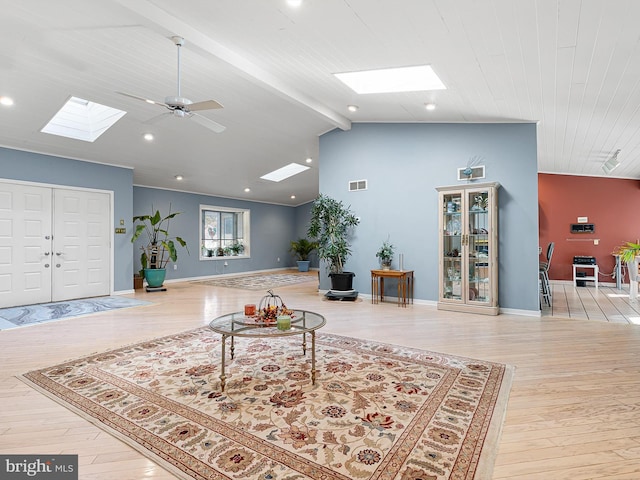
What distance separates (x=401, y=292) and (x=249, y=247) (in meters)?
6.71

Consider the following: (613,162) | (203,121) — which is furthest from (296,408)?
(613,162)

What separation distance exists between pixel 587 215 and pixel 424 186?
488 cm

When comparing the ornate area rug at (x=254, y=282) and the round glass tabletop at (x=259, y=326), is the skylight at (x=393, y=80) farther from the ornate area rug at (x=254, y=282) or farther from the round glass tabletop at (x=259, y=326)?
the ornate area rug at (x=254, y=282)

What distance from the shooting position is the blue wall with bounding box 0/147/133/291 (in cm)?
602

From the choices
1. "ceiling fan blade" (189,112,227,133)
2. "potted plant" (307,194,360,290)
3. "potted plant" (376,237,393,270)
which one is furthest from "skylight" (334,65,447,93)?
→ "potted plant" (376,237,393,270)

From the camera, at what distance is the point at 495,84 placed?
13.3ft

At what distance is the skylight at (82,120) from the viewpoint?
5.74 m

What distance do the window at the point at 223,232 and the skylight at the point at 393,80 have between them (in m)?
6.93

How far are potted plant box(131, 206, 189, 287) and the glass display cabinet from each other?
5896 millimetres

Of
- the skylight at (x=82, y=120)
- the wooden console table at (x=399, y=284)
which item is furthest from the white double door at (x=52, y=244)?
the wooden console table at (x=399, y=284)

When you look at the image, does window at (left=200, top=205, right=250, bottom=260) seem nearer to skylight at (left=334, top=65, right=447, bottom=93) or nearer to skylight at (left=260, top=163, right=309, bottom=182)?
skylight at (left=260, top=163, right=309, bottom=182)

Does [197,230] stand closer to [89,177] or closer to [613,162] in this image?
[89,177]

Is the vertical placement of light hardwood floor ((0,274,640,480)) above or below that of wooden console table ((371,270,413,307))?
below

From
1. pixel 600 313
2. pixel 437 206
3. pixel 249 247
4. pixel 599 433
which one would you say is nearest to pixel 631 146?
pixel 600 313
